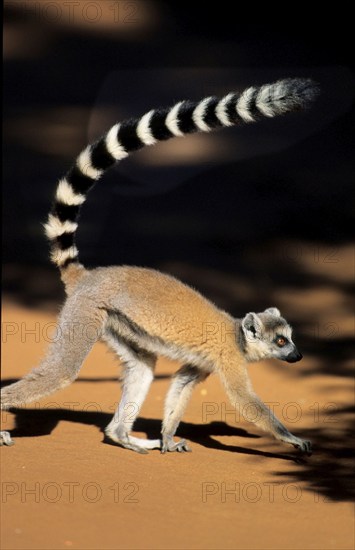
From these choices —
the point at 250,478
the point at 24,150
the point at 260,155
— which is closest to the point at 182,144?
the point at 260,155

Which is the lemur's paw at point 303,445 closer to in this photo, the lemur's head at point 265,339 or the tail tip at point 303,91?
the lemur's head at point 265,339

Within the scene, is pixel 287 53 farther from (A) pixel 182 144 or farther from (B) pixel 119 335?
(B) pixel 119 335

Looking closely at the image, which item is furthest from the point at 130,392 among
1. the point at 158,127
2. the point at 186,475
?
the point at 158,127

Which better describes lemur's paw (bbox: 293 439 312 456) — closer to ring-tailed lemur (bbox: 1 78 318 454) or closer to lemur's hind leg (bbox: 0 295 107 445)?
ring-tailed lemur (bbox: 1 78 318 454)

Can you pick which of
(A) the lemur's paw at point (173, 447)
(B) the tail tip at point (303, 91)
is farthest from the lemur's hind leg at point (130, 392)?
(B) the tail tip at point (303, 91)

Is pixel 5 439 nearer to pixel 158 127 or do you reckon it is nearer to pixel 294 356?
pixel 294 356

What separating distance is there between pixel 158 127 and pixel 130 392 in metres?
1.75

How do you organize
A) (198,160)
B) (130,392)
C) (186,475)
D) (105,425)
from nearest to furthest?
1. (186,475)
2. (130,392)
3. (105,425)
4. (198,160)

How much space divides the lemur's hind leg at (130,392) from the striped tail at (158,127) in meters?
0.66

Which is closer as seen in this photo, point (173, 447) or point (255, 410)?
point (255, 410)

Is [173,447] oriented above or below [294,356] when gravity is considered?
below

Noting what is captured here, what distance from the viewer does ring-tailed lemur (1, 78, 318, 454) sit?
21.4 ft

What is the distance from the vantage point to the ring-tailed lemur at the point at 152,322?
6.52 meters

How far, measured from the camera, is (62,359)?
6.52 m
